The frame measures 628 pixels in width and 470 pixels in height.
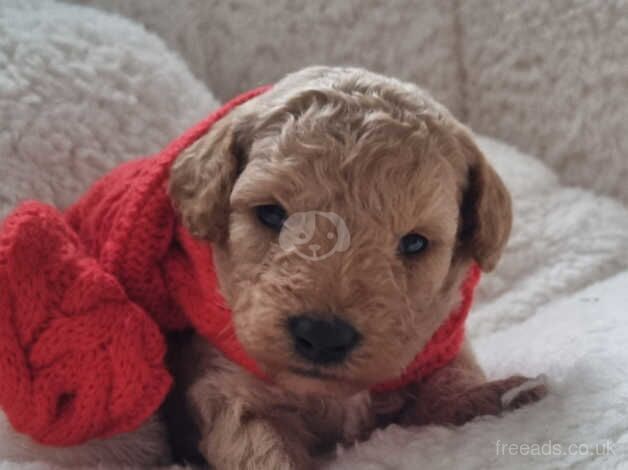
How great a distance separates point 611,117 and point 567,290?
52cm

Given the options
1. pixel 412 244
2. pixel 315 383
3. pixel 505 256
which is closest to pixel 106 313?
pixel 315 383

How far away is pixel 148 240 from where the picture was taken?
58.9 inches

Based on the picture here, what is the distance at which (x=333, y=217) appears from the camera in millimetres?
1233

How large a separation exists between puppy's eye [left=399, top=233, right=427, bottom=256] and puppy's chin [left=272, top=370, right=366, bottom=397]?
223mm

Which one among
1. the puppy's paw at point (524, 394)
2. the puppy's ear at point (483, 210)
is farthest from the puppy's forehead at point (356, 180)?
the puppy's paw at point (524, 394)

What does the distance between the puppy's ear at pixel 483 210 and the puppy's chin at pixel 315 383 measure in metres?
0.36

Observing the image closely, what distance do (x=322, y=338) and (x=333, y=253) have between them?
0.13m

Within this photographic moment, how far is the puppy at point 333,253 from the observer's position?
1.21 meters

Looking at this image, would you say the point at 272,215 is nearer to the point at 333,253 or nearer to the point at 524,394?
the point at 333,253

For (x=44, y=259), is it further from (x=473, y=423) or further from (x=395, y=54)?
(x=395, y=54)

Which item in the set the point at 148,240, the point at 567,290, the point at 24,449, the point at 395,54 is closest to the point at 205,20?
the point at 395,54

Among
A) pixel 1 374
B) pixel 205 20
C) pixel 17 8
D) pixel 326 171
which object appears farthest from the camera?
pixel 205 20

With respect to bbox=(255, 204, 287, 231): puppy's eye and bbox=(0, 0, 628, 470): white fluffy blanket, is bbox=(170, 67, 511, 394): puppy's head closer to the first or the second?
bbox=(255, 204, 287, 231): puppy's eye

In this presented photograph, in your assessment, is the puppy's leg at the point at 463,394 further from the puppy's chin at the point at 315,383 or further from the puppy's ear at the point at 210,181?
the puppy's ear at the point at 210,181
